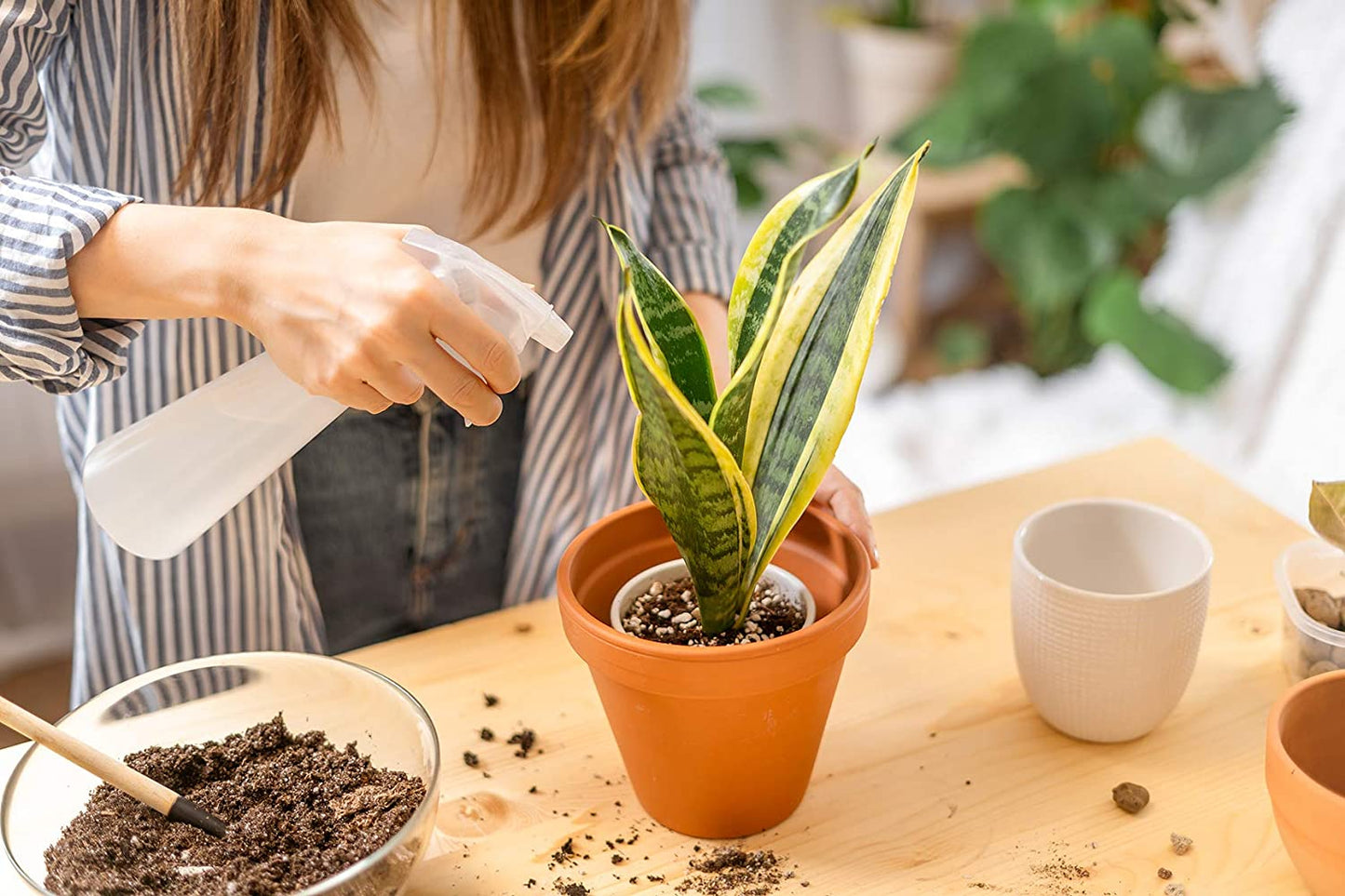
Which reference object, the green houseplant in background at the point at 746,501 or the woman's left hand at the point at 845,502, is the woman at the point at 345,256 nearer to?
the woman's left hand at the point at 845,502

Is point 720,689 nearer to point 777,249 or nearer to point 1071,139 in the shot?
point 777,249

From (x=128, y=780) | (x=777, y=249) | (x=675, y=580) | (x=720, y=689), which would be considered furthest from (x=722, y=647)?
(x=128, y=780)

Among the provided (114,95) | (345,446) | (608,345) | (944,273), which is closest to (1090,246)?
(944,273)

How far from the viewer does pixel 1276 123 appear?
1.98 metres

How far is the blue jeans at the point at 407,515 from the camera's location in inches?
44.2

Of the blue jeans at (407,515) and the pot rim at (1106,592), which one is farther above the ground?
the pot rim at (1106,592)

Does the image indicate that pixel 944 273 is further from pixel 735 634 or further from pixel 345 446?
pixel 735 634

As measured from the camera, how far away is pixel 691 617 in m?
0.80

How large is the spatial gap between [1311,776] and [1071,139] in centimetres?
179

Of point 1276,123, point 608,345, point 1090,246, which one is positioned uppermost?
point 1276,123

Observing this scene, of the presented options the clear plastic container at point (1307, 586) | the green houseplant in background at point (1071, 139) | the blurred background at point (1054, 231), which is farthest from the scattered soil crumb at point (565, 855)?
the green houseplant in background at point (1071, 139)

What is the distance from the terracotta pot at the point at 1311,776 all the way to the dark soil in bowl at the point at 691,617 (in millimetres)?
282

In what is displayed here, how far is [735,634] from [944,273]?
2.42 m

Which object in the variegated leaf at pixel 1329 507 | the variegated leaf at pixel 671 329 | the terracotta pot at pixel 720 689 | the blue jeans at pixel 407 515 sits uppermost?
the variegated leaf at pixel 671 329
